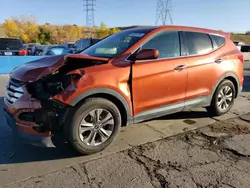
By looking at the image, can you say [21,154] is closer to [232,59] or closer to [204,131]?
[204,131]

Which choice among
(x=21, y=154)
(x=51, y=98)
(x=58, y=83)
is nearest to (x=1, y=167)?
(x=21, y=154)

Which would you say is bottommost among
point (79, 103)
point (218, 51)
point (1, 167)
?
point (1, 167)

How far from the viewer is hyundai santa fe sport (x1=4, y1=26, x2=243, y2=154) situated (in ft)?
10.2

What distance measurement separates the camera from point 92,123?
332 centimetres

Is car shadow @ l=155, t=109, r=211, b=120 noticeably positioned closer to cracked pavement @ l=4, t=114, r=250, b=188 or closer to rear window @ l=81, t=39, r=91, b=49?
cracked pavement @ l=4, t=114, r=250, b=188

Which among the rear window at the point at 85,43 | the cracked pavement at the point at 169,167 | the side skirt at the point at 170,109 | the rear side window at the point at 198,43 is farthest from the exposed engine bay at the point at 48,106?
the rear window at the point at 85,43

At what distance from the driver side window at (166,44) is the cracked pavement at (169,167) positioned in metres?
1.41

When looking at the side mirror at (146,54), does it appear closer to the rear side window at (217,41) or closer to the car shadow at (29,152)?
the car shadow at (29,152)

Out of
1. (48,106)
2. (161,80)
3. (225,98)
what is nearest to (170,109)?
(161,80)

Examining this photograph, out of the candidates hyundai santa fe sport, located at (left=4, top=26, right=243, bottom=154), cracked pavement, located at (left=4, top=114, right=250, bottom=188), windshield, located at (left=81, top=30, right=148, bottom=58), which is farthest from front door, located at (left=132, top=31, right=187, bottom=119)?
cracked pavement, located at (left=4, top=114, right=250, bottom=188)

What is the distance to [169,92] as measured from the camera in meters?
4.00

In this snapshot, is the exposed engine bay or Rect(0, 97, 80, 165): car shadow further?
Rect(0, 97, 80, 165): car shadow

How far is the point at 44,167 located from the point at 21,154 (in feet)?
1.84

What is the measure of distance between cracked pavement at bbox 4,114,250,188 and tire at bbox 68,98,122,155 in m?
0.23
